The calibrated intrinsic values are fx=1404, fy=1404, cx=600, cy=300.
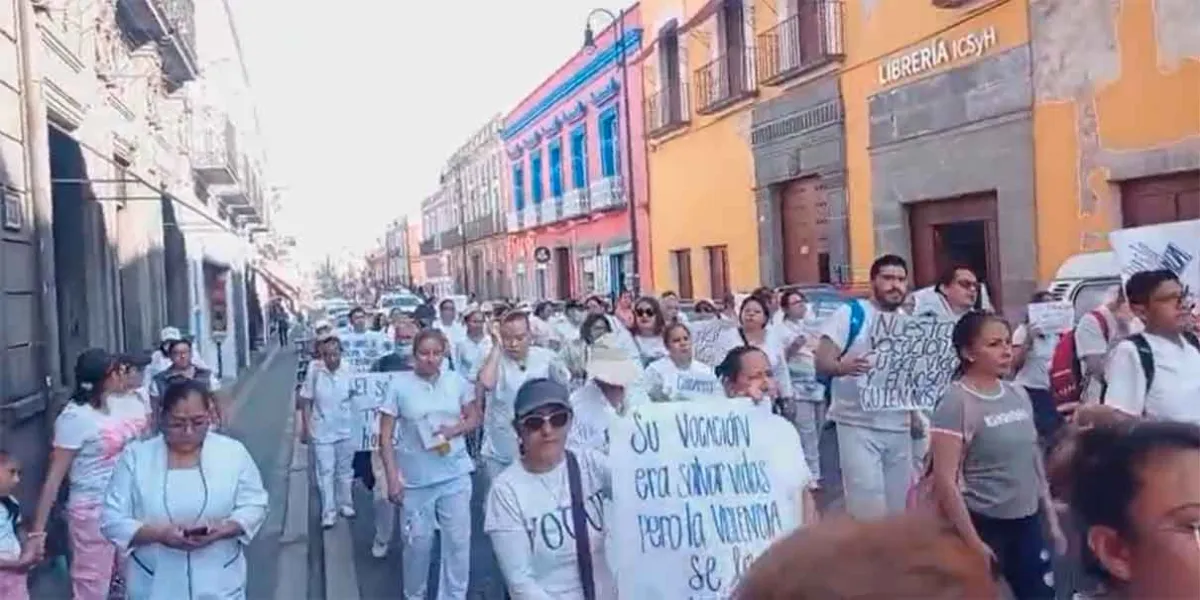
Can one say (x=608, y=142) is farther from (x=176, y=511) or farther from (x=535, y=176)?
(x=176, y=511)

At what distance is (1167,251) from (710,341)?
455 centimetres

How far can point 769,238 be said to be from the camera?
22.9m

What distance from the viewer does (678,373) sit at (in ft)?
27.5

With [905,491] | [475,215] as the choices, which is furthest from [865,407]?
[475,215]

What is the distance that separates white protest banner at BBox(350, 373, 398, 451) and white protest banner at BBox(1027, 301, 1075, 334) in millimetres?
4975

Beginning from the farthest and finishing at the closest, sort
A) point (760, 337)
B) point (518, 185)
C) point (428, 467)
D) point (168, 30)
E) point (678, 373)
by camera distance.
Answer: point (518, 185) → point (168, 30) → point (760, 337) → point (678, 373) → point (428, 467)

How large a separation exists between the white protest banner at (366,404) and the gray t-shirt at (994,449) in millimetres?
6512

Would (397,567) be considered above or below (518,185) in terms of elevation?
below

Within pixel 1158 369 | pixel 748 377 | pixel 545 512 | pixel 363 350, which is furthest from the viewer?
pixel 363 350

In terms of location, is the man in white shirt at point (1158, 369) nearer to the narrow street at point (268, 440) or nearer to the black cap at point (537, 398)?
the black cap at point (537, 398)

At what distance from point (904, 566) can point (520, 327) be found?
7.61 meters

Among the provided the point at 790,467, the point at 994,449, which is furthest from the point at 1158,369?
the point at 790,467

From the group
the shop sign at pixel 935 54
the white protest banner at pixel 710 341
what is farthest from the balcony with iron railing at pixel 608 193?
the white protest banner at pixel 710 341

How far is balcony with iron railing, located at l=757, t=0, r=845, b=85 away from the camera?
1936 centimetres
